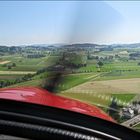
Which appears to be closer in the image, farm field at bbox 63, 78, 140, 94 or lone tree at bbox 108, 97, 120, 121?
lone tree at bbox 108, 97, 120, 121

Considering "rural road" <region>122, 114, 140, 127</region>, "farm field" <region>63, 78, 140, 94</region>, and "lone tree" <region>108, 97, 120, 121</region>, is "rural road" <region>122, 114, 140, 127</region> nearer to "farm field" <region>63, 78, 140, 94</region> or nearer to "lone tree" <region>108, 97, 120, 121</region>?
"lone tree" <region>108, 97, 120, 121</region>

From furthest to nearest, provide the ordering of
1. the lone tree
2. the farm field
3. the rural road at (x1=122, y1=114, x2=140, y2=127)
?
the farm field
the lone tree
the rural road at (x1=122, y1=114, x2=140, y2=127)

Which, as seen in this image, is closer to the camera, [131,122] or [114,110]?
[131,122]

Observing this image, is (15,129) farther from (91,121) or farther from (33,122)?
(91,121)

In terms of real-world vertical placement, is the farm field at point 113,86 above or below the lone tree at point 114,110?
above

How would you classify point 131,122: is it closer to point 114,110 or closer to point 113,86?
point 114,110

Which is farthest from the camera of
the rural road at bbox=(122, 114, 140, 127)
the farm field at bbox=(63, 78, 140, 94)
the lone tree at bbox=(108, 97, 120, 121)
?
the farm field at bbox=(63, 78, 140, 94)

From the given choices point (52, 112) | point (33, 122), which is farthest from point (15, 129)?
point (52, 112)

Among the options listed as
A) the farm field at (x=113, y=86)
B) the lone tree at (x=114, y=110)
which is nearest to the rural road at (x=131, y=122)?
the lone tree at (x=114, y=110)

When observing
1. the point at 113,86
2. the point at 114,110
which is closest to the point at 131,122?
the point at 114,110

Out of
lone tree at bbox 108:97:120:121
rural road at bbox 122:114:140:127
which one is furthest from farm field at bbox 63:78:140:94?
rural road at bbox 122:114:140:127

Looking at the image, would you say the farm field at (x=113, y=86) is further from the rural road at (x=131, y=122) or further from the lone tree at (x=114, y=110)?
the rural road at (x=131, y=122)

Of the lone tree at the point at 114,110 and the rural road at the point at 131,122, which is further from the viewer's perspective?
the lone tree at the point at 114,110
